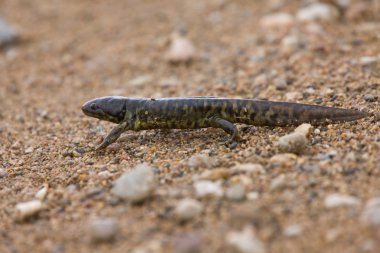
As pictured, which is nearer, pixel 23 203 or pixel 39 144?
pixel 23 203

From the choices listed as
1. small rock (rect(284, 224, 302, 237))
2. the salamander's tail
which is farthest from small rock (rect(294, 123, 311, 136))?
small rock (rect(284, 224, 302, 237))

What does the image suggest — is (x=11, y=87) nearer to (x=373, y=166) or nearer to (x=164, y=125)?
(x=164, y=125)

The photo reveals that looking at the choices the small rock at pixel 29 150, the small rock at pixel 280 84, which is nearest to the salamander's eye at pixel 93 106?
the small rock at pixel 29 150

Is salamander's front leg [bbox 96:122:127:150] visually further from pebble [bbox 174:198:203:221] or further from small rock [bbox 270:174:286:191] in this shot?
small rock [bbox 270:174:286:191]

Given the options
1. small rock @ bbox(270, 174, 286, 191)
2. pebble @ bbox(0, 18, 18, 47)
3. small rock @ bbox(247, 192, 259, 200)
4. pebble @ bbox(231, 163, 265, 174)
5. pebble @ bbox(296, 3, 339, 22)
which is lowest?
small rock @ bbox(247, 192, 259, 200)

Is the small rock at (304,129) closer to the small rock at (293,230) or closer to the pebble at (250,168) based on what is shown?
the pebble at (250,168)

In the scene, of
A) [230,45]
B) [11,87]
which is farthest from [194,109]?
[11,87]
